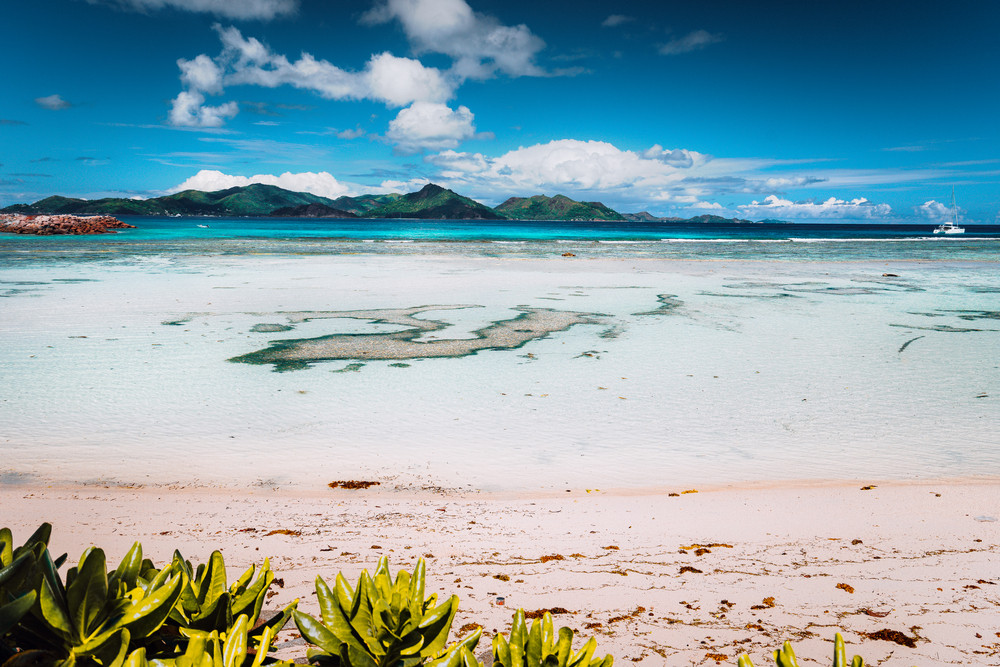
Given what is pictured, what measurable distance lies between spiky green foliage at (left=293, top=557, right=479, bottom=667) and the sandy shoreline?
2.99 ft

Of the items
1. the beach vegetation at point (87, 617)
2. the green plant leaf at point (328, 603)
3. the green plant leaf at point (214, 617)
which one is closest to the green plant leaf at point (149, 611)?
the beach vegetation at point (87, 617)

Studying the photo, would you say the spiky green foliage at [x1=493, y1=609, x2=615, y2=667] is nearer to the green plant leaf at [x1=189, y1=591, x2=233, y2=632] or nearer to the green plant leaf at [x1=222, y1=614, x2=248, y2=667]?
the green plant leaf at [x1=222, y1=614, x2=248, y2=667]

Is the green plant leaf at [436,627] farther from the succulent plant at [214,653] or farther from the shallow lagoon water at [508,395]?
the shallow lagoon water at [508,395]

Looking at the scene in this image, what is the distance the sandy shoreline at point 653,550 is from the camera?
2.47 metres

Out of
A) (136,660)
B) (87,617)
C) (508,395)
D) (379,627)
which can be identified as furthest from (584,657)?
(508,395)

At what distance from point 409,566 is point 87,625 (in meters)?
1.82

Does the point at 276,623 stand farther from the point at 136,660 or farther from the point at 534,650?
the point at 534,650

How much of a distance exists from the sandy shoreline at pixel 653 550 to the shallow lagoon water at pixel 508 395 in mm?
439

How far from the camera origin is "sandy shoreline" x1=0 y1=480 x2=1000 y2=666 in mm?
2473

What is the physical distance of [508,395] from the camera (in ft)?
20.7

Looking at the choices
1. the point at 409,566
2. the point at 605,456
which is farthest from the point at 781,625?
the point at 605,456

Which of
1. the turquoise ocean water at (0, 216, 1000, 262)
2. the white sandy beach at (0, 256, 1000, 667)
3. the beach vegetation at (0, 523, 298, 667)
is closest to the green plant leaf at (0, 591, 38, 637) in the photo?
the beach vegetation at (0, 523, 298, 667)

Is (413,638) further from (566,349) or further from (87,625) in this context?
(566,349)

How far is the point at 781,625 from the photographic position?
249 cm
